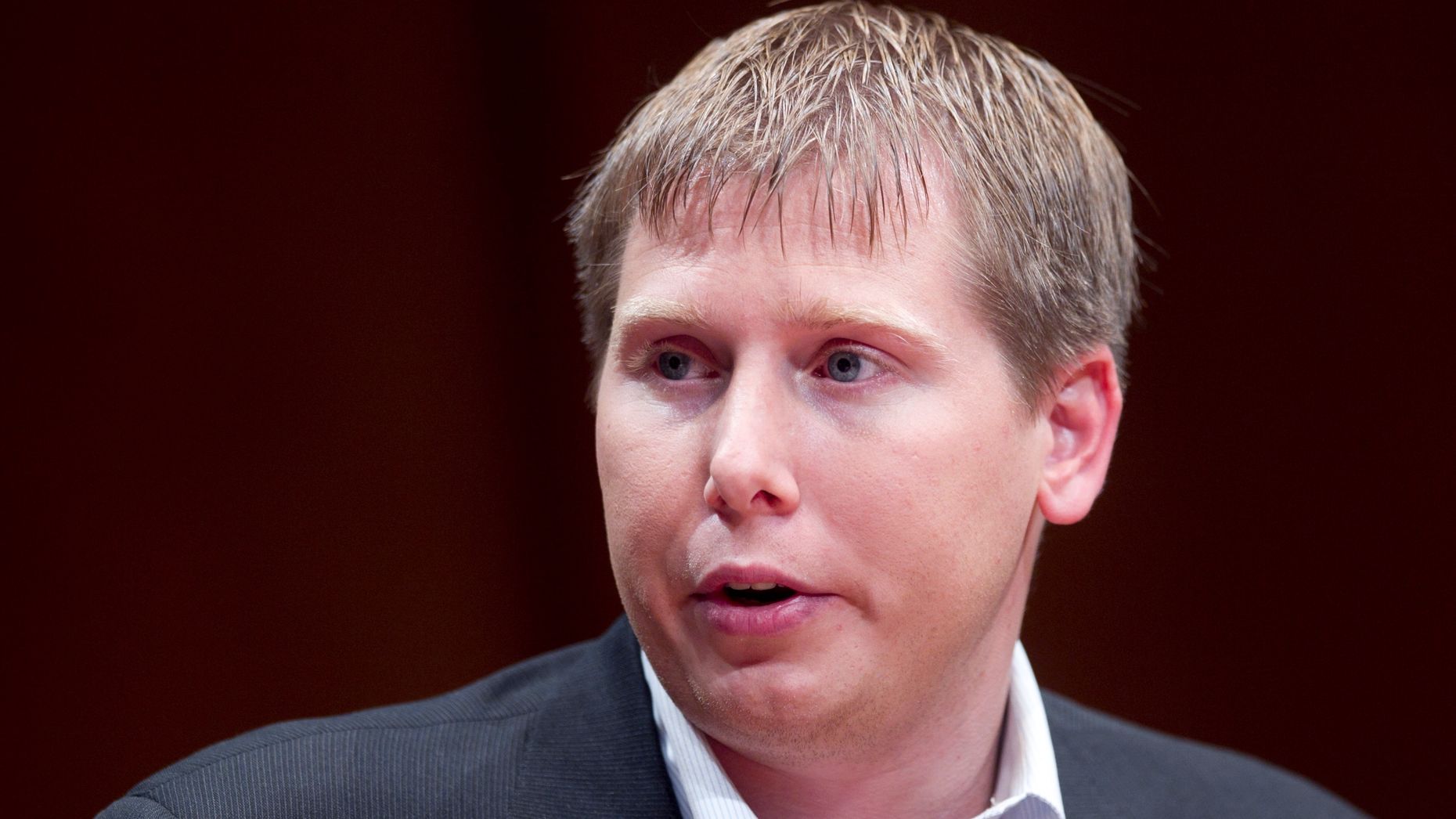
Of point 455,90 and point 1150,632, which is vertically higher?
point 455,90

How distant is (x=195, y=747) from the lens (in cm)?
262

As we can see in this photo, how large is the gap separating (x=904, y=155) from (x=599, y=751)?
2.73ft

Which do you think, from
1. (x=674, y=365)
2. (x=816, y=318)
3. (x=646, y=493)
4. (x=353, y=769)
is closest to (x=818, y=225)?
(x=816, y=318)

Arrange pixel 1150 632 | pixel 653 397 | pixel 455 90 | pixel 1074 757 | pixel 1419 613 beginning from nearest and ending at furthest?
pixel 653 397
pixel 1074 757
pixel 455 90
pixel 1419 613
pixel 1150 632

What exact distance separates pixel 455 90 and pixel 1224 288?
5.79 feet

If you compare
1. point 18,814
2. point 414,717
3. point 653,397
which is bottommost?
point 18,814

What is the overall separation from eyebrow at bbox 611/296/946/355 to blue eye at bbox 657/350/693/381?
0.05 metres

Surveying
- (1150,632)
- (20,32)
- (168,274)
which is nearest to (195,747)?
(168,274)

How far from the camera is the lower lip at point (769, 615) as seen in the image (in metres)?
1.60

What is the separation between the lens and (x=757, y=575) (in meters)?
1.59

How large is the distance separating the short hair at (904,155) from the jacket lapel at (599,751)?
46cm

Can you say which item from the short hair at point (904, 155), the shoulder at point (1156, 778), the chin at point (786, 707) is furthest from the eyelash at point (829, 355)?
the shoulder at point (1156, 778)

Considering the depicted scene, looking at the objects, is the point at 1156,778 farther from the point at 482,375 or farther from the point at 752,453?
the point at 482,375

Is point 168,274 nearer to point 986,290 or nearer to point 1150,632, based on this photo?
point 986,290
